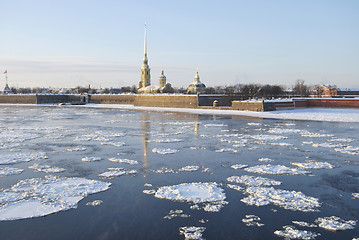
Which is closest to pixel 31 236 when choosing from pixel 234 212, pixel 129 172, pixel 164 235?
pixel 164 235

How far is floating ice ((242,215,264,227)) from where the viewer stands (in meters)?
6.07

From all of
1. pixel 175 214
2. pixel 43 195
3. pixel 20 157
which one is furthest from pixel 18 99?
pixel 175 214

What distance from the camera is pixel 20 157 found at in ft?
38.8

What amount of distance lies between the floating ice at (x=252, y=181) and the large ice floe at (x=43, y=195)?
3.30m

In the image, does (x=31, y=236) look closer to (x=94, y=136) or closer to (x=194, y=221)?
(x=194, y=221)

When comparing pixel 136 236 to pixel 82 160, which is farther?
pixel 82 160

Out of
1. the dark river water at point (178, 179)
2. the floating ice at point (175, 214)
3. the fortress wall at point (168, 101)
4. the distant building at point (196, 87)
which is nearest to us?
the dark river water at point (178, 179)

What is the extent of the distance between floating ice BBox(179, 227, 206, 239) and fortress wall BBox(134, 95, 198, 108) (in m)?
42.7

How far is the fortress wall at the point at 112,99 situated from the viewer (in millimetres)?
66100

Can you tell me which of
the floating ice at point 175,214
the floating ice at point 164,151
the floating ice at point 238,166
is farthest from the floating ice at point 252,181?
the floating ice at point 164,151

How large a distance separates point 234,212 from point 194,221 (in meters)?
0.93

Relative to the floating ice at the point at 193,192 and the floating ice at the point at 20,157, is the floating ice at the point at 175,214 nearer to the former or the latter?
the floating ice at the point at 193,192

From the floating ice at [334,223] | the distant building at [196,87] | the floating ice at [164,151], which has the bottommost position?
the floating ice at [334,223]

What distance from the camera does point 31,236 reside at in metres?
5.57
